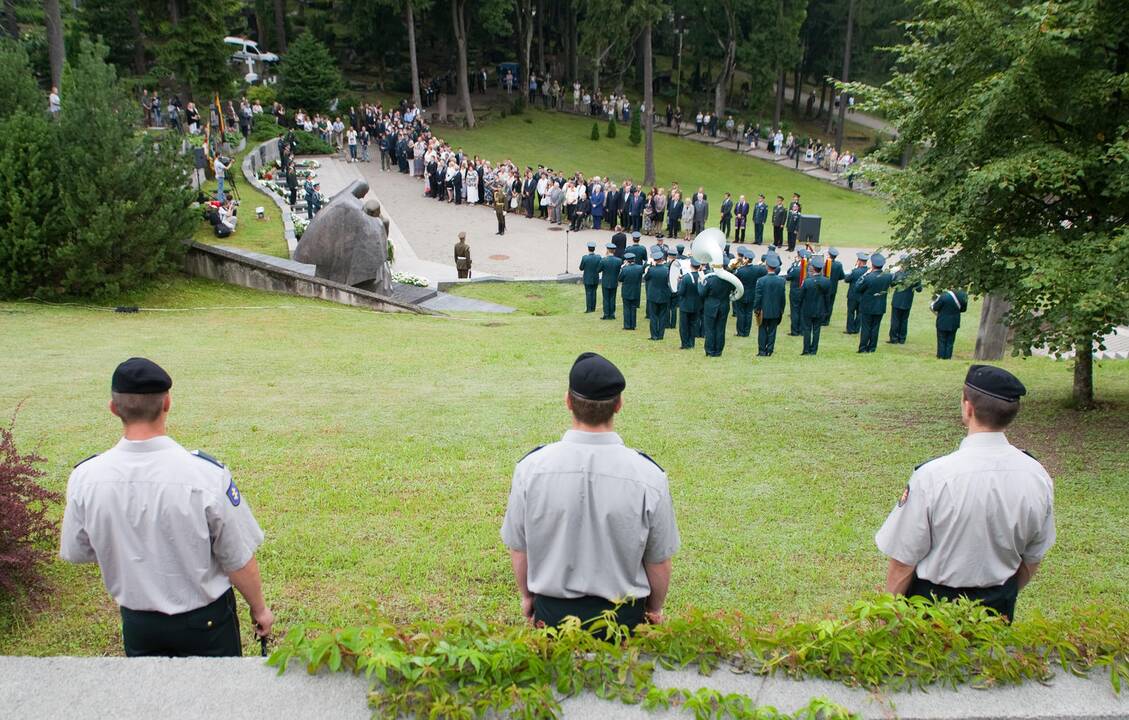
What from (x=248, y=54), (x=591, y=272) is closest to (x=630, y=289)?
(x=591, y=272)

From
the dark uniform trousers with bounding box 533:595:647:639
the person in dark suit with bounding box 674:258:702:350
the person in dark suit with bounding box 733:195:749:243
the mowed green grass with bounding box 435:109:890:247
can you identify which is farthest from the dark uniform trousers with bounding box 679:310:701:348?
the mowed green grass with bounding box 435:109:890:247

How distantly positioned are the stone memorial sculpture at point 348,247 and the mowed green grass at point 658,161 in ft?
68.8

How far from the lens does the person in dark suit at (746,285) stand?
17312 millimetres

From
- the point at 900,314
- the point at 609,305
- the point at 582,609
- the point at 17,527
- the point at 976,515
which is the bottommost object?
the point at 609,305

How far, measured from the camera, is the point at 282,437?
9172 mm

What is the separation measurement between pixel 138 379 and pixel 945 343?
14.7 meters

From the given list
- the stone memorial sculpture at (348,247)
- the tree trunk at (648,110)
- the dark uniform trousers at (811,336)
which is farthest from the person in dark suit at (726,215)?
the dark uniform trousers at (811,336)

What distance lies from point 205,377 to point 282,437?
349cm

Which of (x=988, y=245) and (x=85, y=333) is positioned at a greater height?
(x=988, y=245)

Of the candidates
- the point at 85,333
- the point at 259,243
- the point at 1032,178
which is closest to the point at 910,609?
the point at 1032,178

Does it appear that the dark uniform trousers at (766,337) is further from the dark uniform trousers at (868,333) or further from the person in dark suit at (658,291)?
the person in dark suit at (658,291)

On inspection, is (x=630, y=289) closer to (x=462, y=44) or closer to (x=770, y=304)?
(x=770, y=304)

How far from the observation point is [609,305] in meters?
19.5

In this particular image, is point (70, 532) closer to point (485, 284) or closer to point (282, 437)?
point (282, 437)
